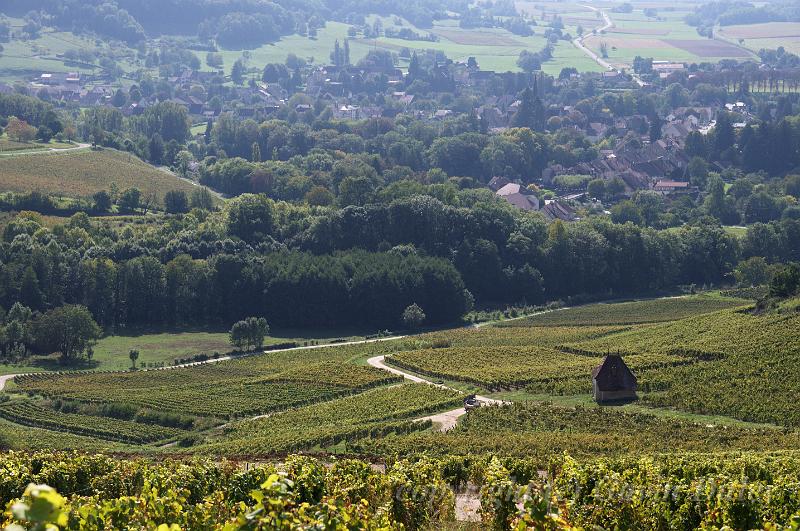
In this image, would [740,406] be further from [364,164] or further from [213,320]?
[364,164]

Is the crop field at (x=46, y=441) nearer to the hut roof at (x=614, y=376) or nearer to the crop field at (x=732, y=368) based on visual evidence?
the hut roof at (x=614, y=376)

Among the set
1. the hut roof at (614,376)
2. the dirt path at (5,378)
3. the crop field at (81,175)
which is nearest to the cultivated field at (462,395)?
the hut roof at (614,376)

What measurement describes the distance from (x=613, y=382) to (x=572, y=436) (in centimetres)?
878

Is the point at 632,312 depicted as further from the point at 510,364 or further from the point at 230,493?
the point at 230,493

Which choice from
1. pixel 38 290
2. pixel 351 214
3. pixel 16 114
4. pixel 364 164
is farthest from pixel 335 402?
pixel 16 114

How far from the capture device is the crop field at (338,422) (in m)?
53.8

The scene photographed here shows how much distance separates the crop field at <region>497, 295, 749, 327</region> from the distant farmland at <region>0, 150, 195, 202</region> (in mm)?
50977

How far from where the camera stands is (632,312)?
95938mm

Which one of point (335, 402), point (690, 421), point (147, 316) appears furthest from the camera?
point (147, 316)

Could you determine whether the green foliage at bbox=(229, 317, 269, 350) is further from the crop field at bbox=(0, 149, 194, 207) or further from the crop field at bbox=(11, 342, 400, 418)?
the crop field at bbox=(0, 149, 194, 207)

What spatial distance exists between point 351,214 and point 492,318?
19130 mm

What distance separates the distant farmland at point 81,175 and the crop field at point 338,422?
7077 cm

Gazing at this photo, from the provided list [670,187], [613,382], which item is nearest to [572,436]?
[613,382]

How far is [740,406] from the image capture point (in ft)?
179
